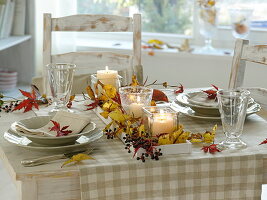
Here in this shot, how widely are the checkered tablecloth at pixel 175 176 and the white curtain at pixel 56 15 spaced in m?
2.23

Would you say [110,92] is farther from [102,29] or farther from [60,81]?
[102,29]

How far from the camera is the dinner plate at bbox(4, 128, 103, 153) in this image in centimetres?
126

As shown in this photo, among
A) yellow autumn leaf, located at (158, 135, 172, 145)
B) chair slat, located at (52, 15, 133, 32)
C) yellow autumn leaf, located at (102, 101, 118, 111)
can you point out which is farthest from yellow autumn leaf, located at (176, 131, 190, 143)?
chair slat, located at (52, 15, 133, 32)

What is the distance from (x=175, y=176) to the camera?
4.00 ft

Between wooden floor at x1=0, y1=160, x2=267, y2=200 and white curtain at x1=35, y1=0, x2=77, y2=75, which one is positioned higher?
white curtain at x1=35, y1=0, x2=77, y2=75

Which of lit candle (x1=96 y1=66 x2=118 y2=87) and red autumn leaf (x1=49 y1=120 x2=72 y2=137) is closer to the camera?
red autumn leaf (x1=49 y1=120 x2=72 y2=137)

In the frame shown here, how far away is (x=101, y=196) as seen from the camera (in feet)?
3.89

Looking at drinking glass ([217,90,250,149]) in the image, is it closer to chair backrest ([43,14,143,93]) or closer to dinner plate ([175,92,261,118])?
dinner plate ([175,92,261,118])

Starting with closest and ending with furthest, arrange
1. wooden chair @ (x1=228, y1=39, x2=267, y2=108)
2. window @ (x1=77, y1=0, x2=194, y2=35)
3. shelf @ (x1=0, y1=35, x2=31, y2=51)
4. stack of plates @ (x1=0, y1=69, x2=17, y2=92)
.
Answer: wooden chair @ (x1=228, y1=39, x2=267, y2=108) < shelf @ (x1=0, y1=35, x2=31, y2=51) < stack of plates @ (x1=0, y1=69, x2=17, y2=92) < window @ (x1=77, y1=0, x2=194, y2=35)

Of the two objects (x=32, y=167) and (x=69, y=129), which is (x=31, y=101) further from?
(x=32, y=167)

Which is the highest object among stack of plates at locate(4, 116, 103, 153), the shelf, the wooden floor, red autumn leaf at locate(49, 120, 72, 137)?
red autumn leaf at locate(49, 120, 72, 137)

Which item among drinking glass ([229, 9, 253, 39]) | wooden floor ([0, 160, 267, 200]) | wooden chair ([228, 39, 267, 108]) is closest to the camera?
wooden chair ([228, 39, 267, 108])

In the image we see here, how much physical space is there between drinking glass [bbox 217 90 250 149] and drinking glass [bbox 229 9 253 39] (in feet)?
6.64

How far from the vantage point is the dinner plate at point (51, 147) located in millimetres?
1261
